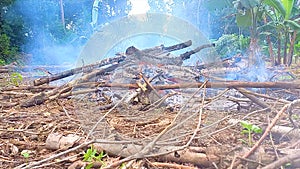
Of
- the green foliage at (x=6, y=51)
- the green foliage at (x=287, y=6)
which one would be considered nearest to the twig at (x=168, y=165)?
the green foliage at (x=287, y=6)

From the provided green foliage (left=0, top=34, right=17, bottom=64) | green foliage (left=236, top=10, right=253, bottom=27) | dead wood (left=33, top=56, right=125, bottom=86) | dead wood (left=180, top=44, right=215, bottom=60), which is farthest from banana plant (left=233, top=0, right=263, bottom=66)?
green foliage (left=0, top=34, right=17, bottom=64)

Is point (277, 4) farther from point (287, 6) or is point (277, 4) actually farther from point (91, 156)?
point (91, 156)

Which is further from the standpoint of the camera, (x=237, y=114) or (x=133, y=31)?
(x=133, y=31)

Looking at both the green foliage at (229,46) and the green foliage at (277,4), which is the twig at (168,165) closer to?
the green foliage at (277,4)

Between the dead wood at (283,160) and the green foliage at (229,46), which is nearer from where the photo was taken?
the dead wood at (283,160)

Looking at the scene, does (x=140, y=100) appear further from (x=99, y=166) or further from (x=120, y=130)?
(x=99, y=166)

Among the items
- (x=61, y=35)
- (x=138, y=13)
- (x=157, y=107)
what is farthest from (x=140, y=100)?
(x=61, y=35)

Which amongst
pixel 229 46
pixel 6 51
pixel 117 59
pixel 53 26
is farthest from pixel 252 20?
pixel 53 26

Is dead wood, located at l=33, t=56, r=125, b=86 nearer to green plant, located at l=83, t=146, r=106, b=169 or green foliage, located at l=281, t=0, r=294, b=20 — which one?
green plant, located at l=83, t=146, r=106, b=169
